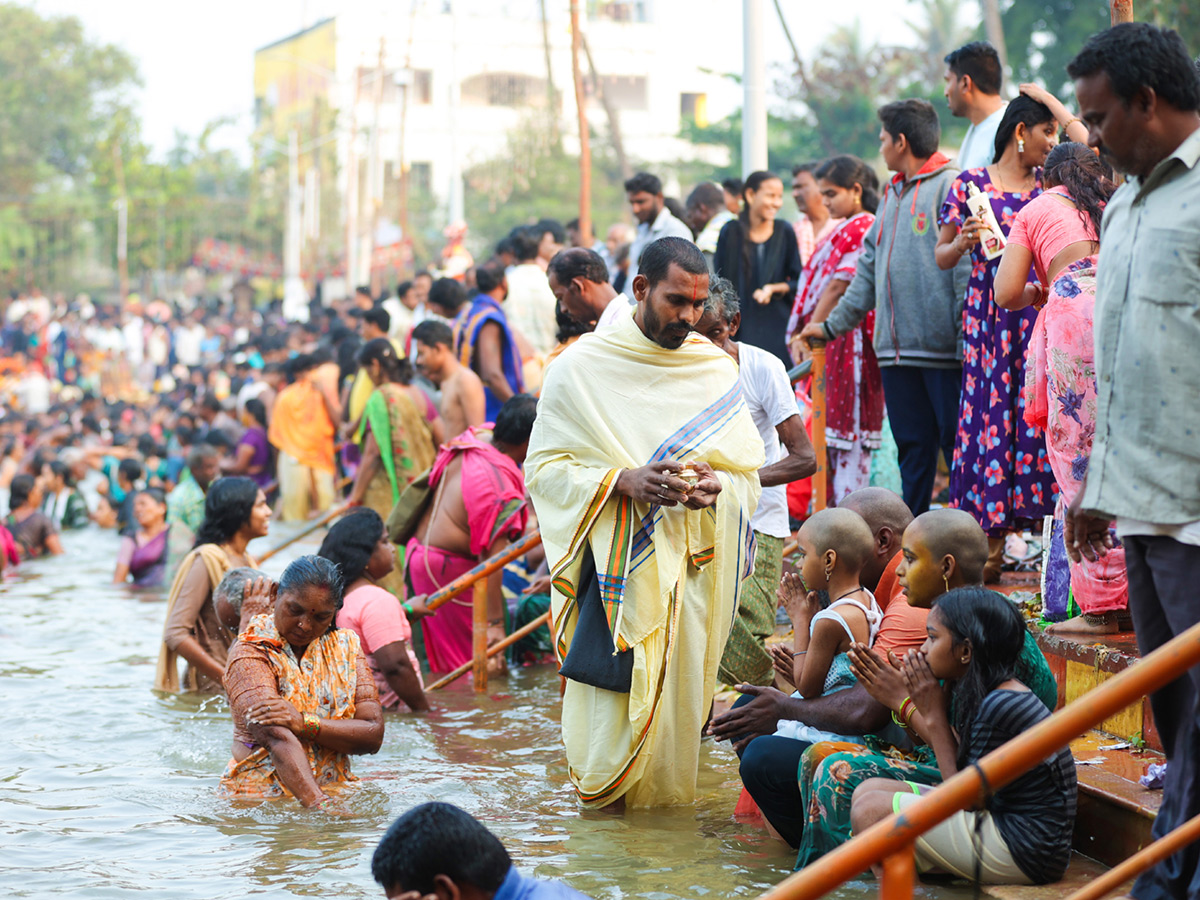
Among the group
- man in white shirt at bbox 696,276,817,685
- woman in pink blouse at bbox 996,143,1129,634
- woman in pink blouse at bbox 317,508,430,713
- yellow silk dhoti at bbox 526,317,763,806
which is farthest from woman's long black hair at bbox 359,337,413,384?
woman in pink blouse at bbox 996,143,1129,634

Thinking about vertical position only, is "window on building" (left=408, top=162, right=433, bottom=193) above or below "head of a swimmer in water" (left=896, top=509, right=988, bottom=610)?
above

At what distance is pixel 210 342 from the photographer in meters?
35.5

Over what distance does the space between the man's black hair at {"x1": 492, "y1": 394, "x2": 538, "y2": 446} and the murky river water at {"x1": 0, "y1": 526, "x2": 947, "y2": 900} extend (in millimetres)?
1441

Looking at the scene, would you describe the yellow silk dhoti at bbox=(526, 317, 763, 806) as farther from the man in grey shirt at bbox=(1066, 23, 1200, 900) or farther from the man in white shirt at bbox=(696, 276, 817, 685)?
the man in grey shirt at bbox=(1066, 23, 1200, 900)

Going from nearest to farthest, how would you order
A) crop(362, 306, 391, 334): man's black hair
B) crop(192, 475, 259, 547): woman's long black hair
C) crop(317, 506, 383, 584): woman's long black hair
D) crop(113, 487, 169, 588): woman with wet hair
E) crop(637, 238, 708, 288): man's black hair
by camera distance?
crop(637, 238, 708, 288): man's black hair, crop(317, 506, 383, 584): woman's long black hair, crop(192, 475, 259, 547): woman's long black hair, crop(113, 487, 169, 588): woman with wet hair, crop(362, 306, 391, 334): man's black hair

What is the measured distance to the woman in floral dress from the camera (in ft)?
25.8

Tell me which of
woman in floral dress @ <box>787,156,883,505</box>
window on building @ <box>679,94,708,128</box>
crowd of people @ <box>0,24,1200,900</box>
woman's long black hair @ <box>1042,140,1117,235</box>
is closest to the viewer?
crowd of people @ <box>0,24,1200,900</box>

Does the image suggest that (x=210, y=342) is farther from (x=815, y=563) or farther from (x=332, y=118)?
(x=815, y=563)

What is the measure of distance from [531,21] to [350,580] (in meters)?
51.4

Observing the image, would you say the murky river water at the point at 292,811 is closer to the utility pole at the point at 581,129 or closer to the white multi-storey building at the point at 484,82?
the utility pole at the point at 581,129

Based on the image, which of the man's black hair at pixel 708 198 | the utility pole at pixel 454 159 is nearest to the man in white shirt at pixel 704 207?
the man's black hair at pixel 708 198

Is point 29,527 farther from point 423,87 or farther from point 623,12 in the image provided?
point 423,87

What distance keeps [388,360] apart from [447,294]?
725mm

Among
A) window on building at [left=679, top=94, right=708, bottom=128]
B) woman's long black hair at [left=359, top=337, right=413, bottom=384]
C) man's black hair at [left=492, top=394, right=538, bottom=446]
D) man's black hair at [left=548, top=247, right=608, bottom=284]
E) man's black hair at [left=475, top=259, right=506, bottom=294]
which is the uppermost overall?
window on building at [left=679, top=94, right=708, bottom=128]
